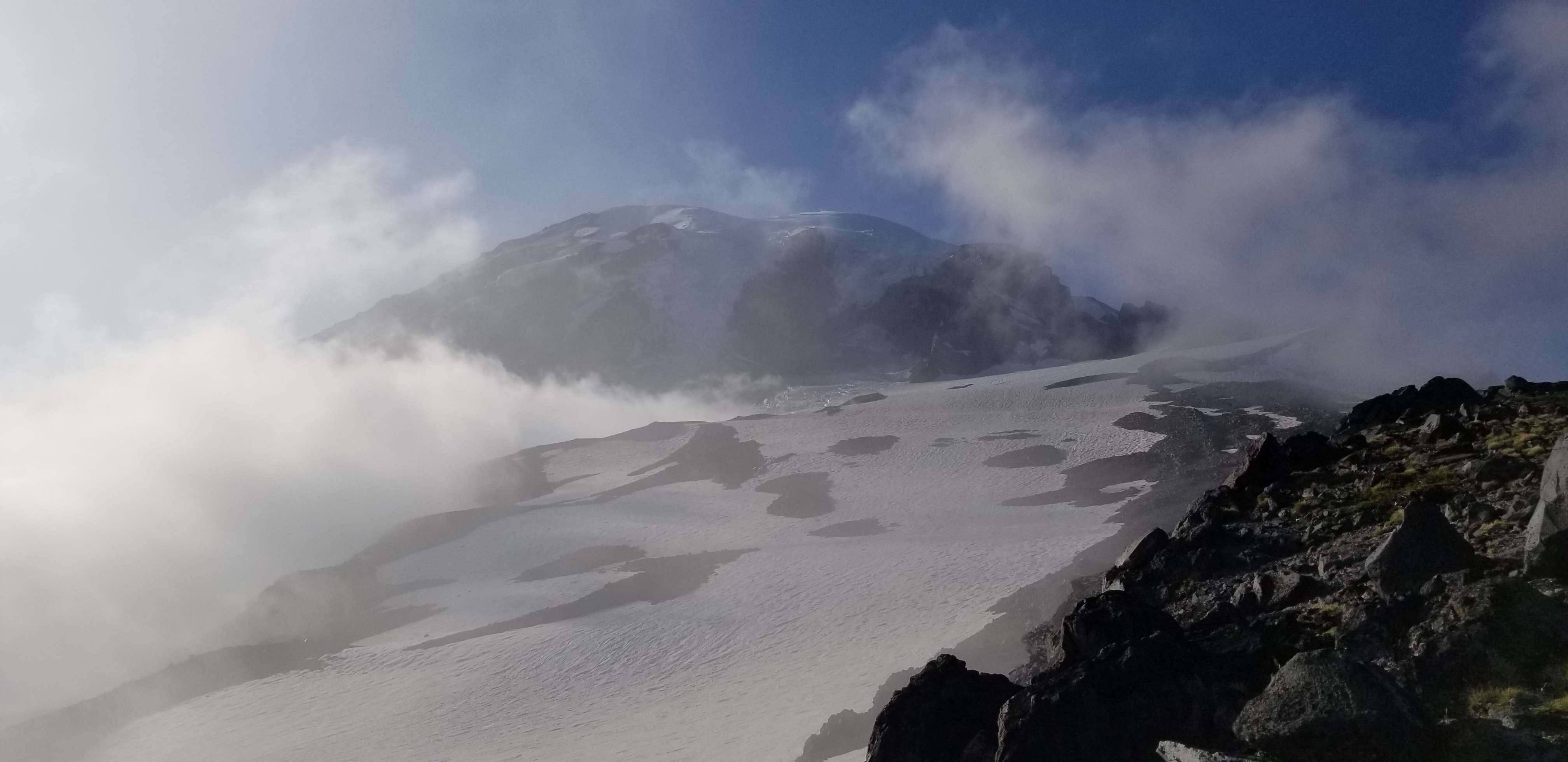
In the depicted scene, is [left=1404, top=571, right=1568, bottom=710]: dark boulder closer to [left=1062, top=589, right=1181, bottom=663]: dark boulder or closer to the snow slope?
[left=1062, top=589, right=1181, bottom=663]: dark boulder

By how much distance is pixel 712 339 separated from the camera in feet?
596

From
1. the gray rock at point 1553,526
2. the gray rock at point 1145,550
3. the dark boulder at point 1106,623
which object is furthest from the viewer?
the gray rock at point 1145,550

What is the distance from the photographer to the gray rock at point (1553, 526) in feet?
33.2

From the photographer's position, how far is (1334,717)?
27.3ft

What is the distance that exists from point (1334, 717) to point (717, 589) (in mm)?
39877

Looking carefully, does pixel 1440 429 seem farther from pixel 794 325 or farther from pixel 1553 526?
pixel 794 325

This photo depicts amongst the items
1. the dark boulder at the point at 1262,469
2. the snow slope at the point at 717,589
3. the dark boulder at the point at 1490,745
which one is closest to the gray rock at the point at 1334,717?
the dark boulder at the point at 1490,745

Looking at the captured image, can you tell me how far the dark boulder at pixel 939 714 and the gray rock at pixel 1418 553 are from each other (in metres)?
4.98

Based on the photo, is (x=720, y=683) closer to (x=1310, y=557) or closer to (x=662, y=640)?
(x=662, y=640)

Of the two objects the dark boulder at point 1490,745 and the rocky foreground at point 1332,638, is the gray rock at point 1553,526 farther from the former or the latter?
the dark boulder at point 1490,745

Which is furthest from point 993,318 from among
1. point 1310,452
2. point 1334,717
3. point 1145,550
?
point 1334,717

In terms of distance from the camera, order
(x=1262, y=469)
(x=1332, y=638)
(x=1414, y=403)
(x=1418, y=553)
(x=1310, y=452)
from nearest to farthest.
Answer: (x=1332, y=638) < (x=1418, y=553) < (x=1262, y=469) < (x=1310, y=452) < (x=1414, y=403)

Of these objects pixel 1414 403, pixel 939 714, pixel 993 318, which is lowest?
pixel 939 714

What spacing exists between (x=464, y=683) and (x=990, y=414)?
60.4 metres
